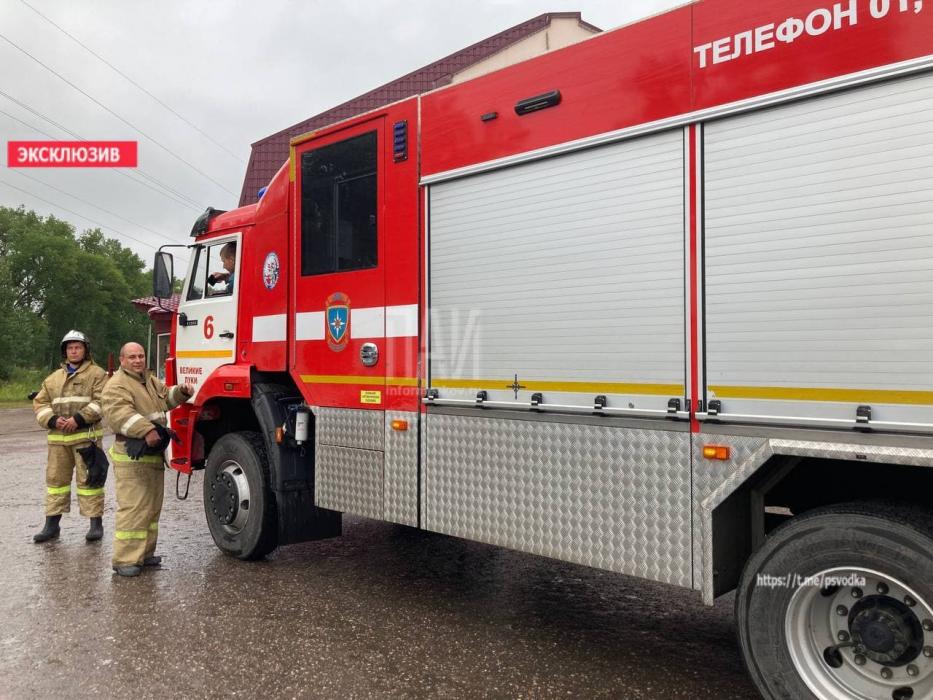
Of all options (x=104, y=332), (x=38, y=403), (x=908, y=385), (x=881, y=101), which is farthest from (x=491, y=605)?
(x=104, y=332)

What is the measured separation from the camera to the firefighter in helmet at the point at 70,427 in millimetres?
6387

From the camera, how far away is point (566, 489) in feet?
11.5

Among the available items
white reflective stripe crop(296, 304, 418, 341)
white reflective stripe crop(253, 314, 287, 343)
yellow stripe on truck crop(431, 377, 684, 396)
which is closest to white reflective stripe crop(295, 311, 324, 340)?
white reflective stripe crop(296, 304, 418, 341)

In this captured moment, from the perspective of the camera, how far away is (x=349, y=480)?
4637 mm

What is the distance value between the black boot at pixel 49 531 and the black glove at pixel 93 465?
0.44 metres

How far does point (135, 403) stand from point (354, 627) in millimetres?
2666

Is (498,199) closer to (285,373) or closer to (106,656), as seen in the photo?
(285,373)

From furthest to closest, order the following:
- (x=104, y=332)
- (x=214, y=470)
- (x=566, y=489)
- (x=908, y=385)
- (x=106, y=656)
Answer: (x=104, y=332)
(x=214, y=470)
(x=106, y=656)
(x=566, y=489)
(x=908, y=385)

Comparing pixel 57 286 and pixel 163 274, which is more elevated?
pixel 57 286

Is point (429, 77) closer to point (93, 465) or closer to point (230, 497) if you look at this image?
point (93, 465)

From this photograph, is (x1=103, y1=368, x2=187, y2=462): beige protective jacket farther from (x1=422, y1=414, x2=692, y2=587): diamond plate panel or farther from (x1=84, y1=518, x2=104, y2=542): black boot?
(x1=422, y1=414, x2=692, y2=587): diamond plate panel

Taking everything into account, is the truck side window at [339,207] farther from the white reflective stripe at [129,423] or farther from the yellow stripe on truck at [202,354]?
the white reflective stripe at [129,423]

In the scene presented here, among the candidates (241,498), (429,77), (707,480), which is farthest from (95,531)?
(429,77)

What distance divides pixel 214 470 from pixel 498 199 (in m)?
3.40
